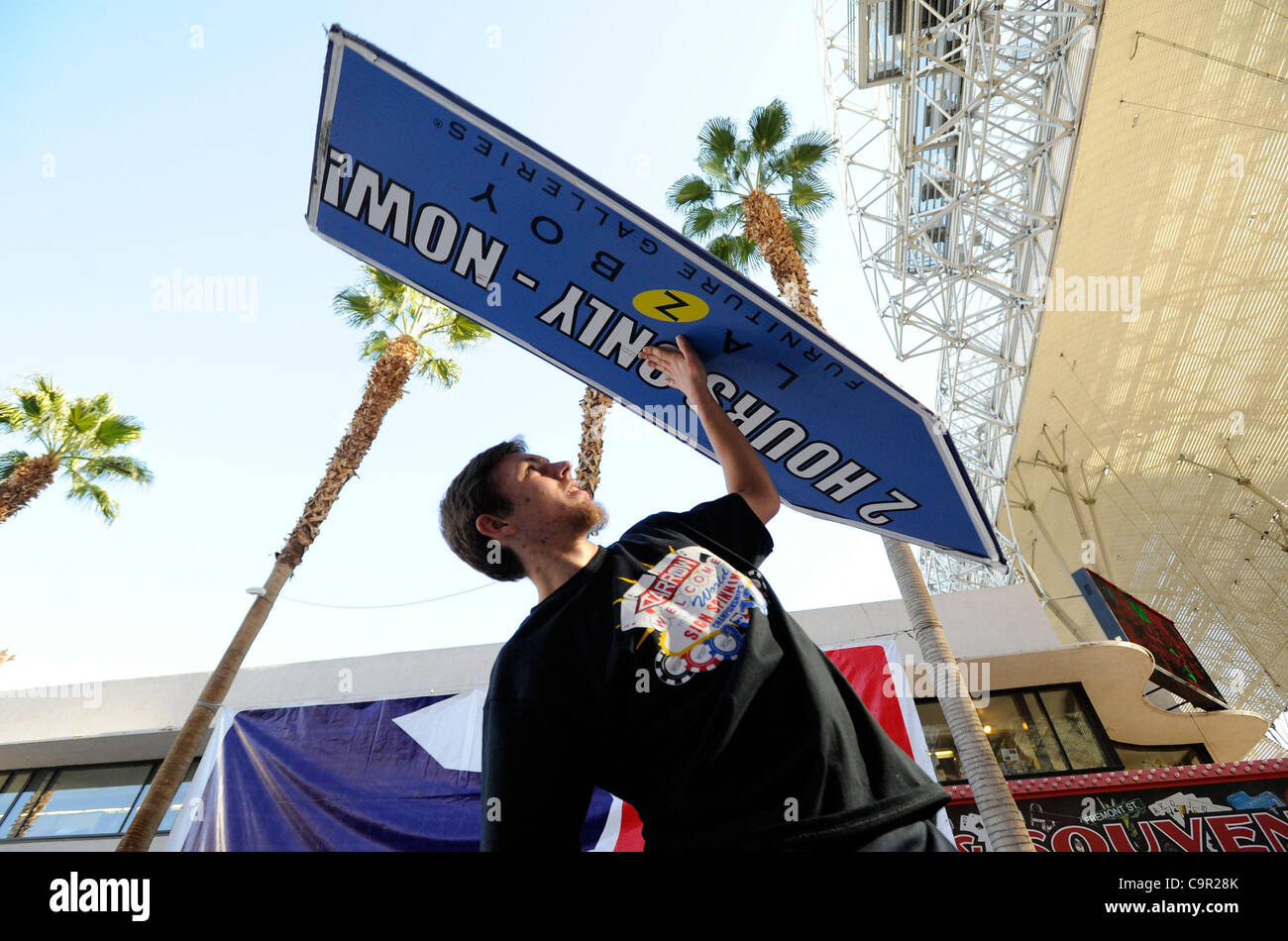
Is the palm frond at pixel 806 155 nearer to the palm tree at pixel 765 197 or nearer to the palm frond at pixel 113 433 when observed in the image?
the palm tree at pixel 765 197

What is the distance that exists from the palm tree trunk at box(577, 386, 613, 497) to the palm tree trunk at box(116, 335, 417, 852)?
3719 millimetres

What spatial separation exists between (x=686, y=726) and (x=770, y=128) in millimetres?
15879

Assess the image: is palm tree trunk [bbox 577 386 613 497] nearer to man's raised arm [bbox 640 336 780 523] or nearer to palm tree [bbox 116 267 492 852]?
palm tree [bbox 116 267 492 852]

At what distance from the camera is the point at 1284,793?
10.4 meters

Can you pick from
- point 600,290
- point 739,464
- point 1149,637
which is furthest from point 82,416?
point 1149,637

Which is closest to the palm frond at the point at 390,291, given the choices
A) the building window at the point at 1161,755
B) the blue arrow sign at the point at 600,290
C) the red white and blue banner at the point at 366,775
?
the red white and blue banner at the point at 366,775

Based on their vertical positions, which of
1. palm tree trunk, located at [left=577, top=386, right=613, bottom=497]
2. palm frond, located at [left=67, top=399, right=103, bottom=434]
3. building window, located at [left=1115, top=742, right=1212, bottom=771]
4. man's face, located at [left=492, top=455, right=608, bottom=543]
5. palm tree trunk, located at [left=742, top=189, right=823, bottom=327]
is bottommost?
building window, located at [left=1115, top=742, right=1212, bottom=771]

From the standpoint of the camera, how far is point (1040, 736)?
12.7m

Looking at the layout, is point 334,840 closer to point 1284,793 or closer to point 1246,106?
point 1284,793

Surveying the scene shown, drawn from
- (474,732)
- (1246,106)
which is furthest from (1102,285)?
(474,732)

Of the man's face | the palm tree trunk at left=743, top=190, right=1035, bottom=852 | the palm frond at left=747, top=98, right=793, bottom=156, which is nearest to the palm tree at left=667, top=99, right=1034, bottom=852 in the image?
the palm frond at left=747, top=98, right=793, bottom=156

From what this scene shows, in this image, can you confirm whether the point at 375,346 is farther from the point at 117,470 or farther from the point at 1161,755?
the point at 1161,755

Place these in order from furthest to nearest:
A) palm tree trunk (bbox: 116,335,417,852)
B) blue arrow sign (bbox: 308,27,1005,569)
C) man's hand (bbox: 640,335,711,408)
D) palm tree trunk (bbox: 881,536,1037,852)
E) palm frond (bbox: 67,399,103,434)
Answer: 1. palm frond (bbox: 67,399,103,434)
2. palm tree trunk (bbox: 116,335,417,852)
3. palm tree trunk (bbox: 881,536,1037,852)
4. man's hand (bbox: 640,335,711,408)
5. blue arrow sign (bbox: 308,27,1005,569)

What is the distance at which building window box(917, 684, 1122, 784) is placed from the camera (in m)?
12.5
